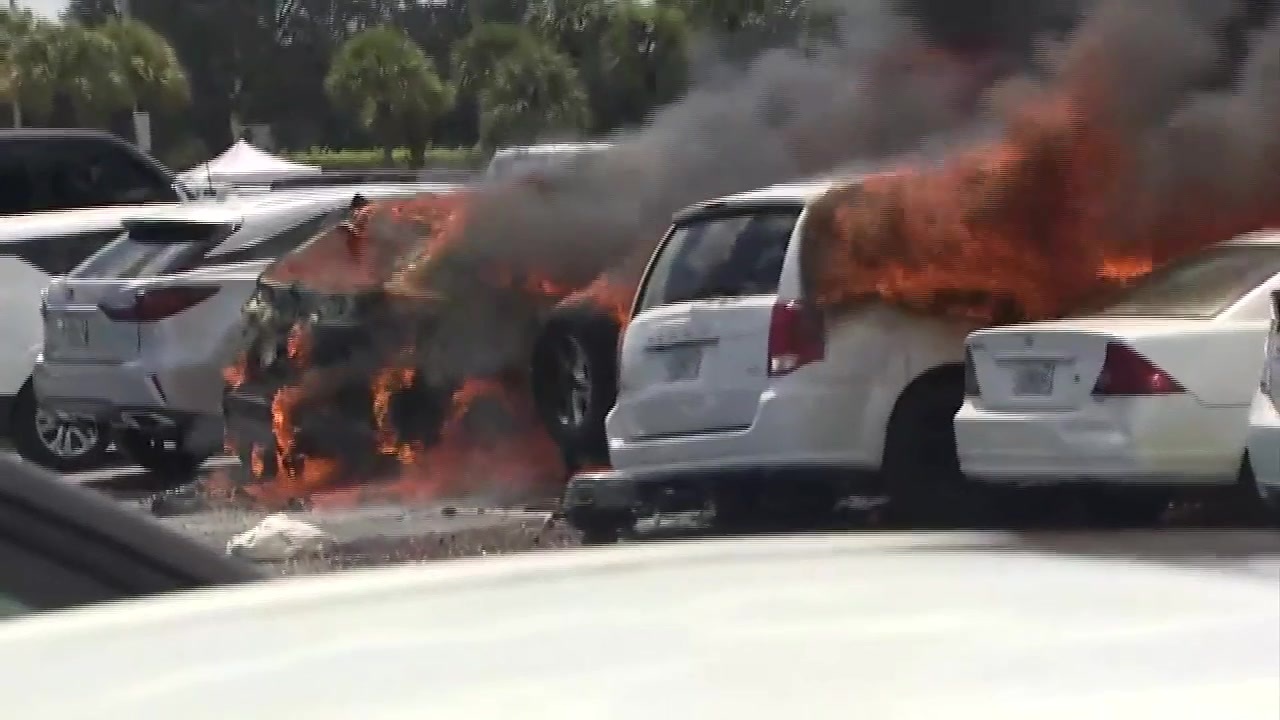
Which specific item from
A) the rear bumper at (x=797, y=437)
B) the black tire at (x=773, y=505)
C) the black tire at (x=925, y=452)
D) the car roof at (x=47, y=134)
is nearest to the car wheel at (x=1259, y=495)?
the black tire at (x=925, y=452)

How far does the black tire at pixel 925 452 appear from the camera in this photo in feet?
27.1

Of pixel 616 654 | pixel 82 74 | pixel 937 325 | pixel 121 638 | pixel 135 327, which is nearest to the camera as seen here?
pixel 616 654

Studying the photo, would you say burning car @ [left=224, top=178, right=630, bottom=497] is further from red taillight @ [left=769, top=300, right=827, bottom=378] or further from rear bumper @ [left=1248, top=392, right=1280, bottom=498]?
rear bumper @ [left=1248, top=392, right=1280, bottom=498]

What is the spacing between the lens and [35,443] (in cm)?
1264

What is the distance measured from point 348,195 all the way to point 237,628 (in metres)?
9.52

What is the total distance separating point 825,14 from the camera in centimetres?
1273

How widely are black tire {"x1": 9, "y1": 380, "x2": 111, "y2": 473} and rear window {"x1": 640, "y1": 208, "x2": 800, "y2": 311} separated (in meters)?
5.05

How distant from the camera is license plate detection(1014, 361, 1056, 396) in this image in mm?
7570

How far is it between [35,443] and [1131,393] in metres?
7.90

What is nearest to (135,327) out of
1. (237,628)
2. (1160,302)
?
(1160,302)

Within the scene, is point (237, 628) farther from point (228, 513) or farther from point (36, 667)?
point (228, 513)

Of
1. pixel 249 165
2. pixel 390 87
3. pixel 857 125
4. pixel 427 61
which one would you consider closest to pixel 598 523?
pixel 857 125

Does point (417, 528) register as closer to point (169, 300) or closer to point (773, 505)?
point (773, 505)

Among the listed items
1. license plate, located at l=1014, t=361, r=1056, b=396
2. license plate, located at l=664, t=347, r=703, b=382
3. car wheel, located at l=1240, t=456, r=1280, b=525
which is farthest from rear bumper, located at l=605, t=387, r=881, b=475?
car wheel, located at l=1240, t=456, r=1280, b=525
